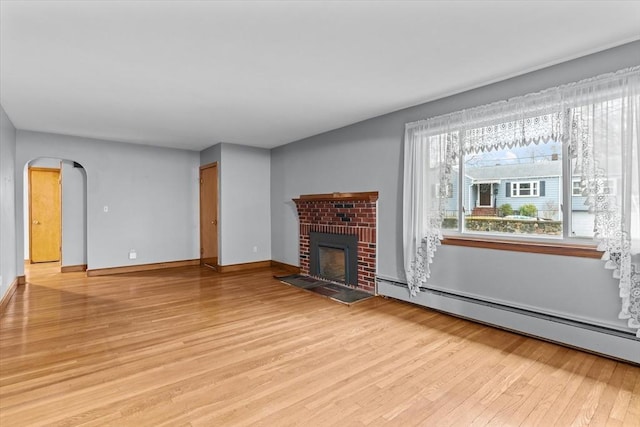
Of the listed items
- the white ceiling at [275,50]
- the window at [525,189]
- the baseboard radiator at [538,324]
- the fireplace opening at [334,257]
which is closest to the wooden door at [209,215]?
the fireplace opening at [334,257]

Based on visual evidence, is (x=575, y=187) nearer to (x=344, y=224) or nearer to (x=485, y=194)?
(x=485, y=194)

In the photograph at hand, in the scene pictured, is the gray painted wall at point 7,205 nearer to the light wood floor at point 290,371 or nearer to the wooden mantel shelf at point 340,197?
the light wood floor at point 290,371

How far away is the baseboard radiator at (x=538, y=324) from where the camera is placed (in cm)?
253

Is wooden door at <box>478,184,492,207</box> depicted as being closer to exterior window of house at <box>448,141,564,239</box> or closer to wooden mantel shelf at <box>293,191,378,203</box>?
exterior window of house at <box>448,141,564,239</box>

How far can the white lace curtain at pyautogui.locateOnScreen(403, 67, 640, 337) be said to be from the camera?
245 cm

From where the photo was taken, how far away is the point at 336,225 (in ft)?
16.7

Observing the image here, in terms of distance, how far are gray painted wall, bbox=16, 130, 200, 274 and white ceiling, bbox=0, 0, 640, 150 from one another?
144 cm

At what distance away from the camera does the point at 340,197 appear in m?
4.83

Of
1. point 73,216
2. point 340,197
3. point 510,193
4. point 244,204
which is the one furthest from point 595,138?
point 73,216

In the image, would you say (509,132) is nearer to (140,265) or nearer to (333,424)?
(333,424)

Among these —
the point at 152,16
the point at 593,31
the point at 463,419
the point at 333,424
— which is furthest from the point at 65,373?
the point at 593,31

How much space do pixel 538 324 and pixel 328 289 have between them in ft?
8.30

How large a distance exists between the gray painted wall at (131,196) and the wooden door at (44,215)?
2.13 m

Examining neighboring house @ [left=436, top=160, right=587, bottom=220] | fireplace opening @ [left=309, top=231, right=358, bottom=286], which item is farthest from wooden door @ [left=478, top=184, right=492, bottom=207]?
fireplace opening @ [left=309, top=231, right=358, bottom=286]
